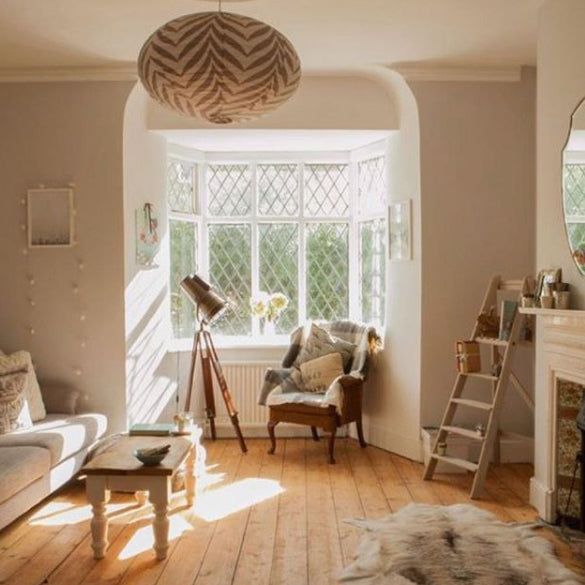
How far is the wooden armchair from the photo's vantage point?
201 inches

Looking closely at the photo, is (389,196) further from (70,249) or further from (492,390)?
(70,249)

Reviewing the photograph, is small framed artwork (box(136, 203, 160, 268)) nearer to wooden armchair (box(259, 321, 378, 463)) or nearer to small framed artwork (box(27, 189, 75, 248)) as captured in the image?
small framed artwork (box(27, 189, 75, 248))

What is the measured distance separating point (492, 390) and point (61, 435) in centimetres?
307

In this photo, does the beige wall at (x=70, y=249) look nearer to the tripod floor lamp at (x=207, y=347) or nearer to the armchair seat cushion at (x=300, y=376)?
the tripod floor lamp at (x=207, y=347)

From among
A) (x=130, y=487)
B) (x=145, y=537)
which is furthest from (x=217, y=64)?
(x=145, y=537)

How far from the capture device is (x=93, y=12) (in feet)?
13.2

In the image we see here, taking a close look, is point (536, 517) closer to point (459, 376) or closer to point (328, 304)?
point (459, 376)

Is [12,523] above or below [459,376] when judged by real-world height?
below

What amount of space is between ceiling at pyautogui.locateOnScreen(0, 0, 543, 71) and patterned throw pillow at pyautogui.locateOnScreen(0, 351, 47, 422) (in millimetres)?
2144

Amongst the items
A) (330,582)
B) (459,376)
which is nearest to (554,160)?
(459,376)

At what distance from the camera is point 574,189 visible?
356 centimetres

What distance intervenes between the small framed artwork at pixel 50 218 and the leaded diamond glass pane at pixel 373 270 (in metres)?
2.60

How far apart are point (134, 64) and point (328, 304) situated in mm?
2759

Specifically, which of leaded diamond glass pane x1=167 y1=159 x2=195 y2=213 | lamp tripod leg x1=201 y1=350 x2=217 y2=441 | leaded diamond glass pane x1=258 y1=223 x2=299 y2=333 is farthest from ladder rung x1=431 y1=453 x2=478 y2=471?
leaded diamond glass pane x1=167 y1=159 x2=195 y2=213
